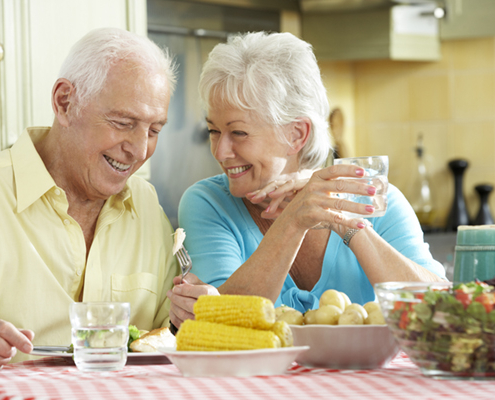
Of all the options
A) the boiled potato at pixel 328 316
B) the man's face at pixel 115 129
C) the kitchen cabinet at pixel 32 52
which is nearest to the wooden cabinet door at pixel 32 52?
the kitchen cabinet at pixel 32 52

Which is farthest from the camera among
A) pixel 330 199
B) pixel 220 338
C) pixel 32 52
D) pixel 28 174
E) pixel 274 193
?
pixel 32 52

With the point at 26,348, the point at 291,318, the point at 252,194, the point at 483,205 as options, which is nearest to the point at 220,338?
the point at 291,318

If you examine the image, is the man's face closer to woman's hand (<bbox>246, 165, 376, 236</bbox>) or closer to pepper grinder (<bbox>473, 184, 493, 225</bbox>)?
woman's hand (<bbox>246, 165, 376, 236</bbox>)

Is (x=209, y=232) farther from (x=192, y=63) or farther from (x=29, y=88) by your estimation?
(x=192, y=63)

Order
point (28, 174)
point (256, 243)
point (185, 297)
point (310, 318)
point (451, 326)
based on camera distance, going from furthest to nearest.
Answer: point (256, 243)
point (28, 174)
point (185, 297)
point (310, 318)
point (451, 326)

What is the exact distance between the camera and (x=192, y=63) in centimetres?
311

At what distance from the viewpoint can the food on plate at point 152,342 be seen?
115 cm

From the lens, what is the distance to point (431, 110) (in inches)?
154

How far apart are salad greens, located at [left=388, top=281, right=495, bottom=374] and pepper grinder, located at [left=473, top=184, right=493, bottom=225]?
297 centimetres

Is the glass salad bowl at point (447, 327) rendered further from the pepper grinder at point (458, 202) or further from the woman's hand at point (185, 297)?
the pepper grinder at point (458, 202)

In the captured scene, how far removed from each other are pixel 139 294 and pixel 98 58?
1.79ft

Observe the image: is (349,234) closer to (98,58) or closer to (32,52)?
(98,58)

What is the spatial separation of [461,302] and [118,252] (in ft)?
3.18

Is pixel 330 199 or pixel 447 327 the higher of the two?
pixel 330 199
